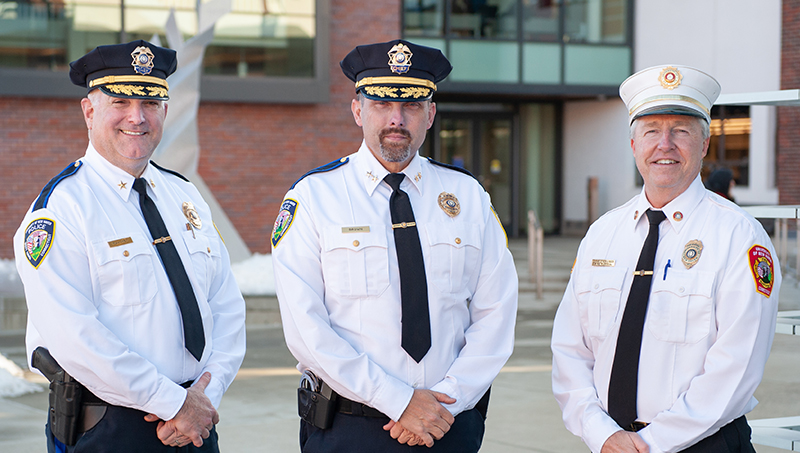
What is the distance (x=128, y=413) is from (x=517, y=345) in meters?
6.37

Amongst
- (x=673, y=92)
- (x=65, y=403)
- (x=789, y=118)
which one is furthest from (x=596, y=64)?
(x=65, y=403)

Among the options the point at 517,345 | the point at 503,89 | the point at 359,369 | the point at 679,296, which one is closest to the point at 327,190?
the point at 359,369

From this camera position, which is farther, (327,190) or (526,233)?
(526,233)

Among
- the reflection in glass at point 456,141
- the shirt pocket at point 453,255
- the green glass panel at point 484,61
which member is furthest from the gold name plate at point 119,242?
the reflection in glass at point 456,141

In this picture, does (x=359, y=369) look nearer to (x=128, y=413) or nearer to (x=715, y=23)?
(x=128, y=413)

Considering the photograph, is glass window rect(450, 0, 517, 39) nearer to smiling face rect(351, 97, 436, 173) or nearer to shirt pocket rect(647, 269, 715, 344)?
smiling face rect(351, 97, 436, 173)

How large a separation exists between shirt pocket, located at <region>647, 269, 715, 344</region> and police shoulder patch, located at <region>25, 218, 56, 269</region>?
1988mm

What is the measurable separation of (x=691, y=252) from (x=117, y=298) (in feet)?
6.26

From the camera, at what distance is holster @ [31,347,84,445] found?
2875 millimetres

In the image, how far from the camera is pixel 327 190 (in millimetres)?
3160

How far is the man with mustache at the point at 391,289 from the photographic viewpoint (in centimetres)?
292

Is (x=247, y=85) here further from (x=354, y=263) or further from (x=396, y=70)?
(x=354, y=263)

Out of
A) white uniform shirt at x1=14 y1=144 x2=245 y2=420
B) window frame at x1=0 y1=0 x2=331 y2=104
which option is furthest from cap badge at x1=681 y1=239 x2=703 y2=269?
window frame at x1=0 y1=0 x2=331 y2=104

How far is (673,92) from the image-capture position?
2861 mm
